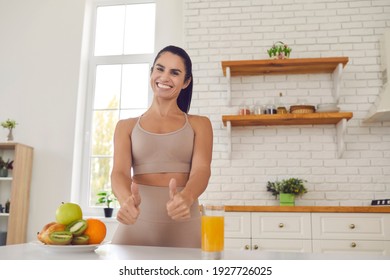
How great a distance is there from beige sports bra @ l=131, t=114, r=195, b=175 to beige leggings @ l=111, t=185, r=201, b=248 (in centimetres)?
8

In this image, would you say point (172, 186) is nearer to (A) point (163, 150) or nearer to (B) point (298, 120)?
(A) point (163, 150)

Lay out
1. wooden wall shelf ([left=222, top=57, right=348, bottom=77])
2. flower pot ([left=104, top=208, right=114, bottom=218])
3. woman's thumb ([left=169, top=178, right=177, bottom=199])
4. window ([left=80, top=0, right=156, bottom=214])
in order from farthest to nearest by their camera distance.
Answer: window ([left=80, top=0, right=156, bottom=214]), flower pot ([left=104, top=208, right=114, bottom=218]), wooden wall shelf ([left=222, top=57, right=348, bottom=77]), woman's thumb ([left=169, top=178, right=177, bottom=199])

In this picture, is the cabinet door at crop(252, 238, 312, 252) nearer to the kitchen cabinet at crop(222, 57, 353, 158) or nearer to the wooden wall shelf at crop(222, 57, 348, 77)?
the kitchen cabinet at crop(222, 57, 353, 158)

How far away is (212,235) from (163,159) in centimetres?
48

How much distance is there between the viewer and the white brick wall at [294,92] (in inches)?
129

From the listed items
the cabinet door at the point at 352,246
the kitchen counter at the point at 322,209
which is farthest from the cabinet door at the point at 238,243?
the cabinet door at the point at 352,246

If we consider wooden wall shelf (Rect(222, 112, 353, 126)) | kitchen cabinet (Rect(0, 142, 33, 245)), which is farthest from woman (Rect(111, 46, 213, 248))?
kitchen cabinet (Rect(0, 142, 33, 245))

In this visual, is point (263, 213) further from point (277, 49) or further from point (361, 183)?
point (277, 49)

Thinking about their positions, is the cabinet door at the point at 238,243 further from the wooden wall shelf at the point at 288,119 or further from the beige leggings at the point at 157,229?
the beige leggings at the point at 157,229

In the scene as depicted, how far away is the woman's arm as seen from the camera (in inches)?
41.0

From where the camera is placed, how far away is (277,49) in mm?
3369

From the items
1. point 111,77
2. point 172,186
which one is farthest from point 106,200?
point 172,186

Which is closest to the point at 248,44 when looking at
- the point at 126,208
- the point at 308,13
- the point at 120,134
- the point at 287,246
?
the point at 308,13

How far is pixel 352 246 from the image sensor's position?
2.63 m
